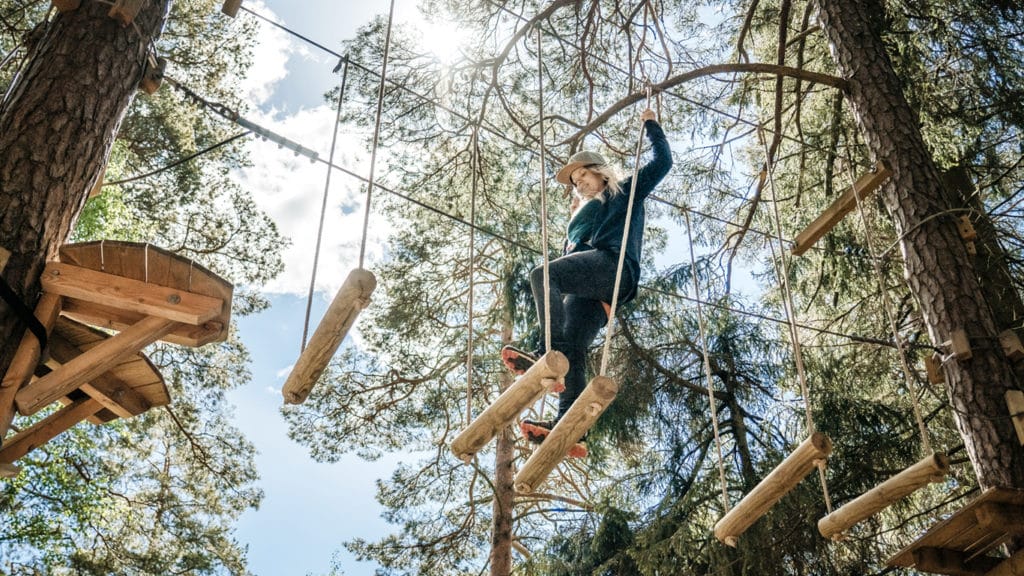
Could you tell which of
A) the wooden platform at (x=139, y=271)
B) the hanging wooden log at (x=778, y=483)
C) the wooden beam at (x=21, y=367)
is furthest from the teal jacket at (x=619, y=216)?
the wooden beam at (x=21, y=367)

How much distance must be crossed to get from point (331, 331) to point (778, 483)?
5.31ft

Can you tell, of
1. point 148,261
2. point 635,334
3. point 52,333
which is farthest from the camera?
point 635,334

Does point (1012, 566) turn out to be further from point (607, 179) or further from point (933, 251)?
point (607, 179)

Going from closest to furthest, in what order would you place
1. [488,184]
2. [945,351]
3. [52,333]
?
[52,333] < [945,351] < [488,184]

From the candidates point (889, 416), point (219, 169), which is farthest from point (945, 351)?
point (219, 169)

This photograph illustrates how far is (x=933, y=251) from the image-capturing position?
3703mm

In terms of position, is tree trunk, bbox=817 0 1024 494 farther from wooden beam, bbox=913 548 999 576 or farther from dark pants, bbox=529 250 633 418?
dark pants, bbox=529 250 633 418

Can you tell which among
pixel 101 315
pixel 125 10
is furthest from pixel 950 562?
pixel 125 10

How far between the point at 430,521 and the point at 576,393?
5931mm

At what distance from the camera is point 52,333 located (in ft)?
9.93

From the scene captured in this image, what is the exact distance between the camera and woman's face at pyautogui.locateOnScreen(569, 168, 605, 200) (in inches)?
137

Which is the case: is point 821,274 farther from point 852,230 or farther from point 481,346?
point 481,346

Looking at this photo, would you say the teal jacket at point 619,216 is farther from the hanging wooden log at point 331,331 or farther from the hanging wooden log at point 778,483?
the hanging wooden log at point 331,331

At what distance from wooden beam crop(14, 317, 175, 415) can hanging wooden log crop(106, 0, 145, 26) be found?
1216 mm
